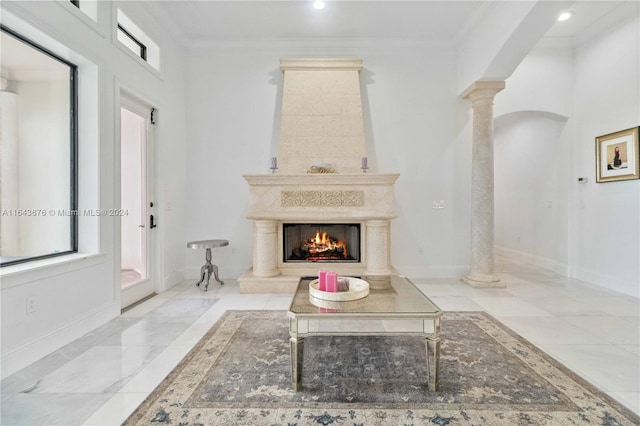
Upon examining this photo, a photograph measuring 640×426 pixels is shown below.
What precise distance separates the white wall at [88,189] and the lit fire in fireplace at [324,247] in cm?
202

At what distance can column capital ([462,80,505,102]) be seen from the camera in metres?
4.24

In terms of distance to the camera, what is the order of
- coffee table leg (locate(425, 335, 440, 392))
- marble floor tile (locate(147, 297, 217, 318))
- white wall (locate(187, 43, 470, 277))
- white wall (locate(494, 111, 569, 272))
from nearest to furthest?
coffee table leg (locate(425, 335, 440, 392)) → marble floor tile (locate(147, 297, 217, 318)) → white wall (locate(187, 43, 470, 277)) → white wall (locate(494, 111, 569, 272))

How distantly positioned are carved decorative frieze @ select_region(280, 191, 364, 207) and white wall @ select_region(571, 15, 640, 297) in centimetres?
348

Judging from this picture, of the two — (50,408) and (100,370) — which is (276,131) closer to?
(100,370)

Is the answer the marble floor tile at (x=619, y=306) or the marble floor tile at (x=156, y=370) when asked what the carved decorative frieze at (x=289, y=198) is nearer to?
the marble floor tile at (x=156, y=370)

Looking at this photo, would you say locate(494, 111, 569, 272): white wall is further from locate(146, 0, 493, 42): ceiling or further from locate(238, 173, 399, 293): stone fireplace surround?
locate(238, 173, 399, 293): stone fireplace surround

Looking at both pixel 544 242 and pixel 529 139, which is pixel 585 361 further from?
pixel 529 139

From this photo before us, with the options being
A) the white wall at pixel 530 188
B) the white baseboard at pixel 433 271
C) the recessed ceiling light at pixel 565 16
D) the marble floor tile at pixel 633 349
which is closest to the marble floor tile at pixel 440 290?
the white baseboard at pixel 433 271

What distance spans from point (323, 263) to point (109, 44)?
Answer: 3493 millimetres

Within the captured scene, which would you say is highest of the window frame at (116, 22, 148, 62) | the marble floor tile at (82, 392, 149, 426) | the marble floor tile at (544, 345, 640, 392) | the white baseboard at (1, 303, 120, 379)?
the window frame at (116, 22, 148, 62)

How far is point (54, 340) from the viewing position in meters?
2.45

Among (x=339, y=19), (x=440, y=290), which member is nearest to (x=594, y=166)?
(x=440, y=290)

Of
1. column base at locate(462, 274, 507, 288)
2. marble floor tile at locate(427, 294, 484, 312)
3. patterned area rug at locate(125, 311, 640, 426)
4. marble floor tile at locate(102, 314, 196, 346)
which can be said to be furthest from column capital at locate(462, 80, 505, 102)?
Result: marble floor tile at locate(102, 314, 196, 346)

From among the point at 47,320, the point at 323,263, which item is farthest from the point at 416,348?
the point at 47,320
